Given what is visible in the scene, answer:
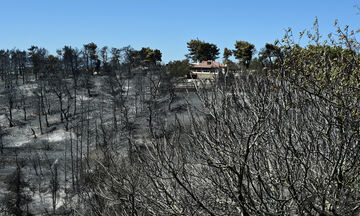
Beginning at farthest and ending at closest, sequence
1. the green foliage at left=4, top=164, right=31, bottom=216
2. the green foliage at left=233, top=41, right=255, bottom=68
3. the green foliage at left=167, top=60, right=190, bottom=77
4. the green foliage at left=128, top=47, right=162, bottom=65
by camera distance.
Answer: the green foliage at left=128, top=47, right=162, bottom=65 < the green foliage at left=233, top=41, right=255, bottom=68 < the green foliage at left=167, top=60, right=190, bottom=77 < the green foliage at left=4, top=164, right=31, bottom=216

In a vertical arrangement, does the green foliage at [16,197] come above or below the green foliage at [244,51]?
below

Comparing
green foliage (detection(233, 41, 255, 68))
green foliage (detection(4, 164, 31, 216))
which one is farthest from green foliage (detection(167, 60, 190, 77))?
green foliage (detection(4, 164, 31, 216))

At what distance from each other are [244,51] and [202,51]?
11.7 metres

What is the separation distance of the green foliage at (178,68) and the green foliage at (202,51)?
583 inches

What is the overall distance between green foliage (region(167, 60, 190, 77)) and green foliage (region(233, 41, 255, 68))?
45.9 ft

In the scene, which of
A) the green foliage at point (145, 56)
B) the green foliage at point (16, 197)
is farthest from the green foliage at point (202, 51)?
the green foliage at point (16, 197)

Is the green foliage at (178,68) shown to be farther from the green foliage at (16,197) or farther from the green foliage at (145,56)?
the green foliage at (16,197)

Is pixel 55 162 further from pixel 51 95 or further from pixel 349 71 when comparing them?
pixel 349 71

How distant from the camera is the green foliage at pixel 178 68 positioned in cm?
6106

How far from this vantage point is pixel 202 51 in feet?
266

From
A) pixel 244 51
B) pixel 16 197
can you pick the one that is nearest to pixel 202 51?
pixel 244 51

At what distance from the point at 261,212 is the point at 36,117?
214 ft

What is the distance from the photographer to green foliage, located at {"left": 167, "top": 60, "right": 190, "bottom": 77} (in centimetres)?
6106

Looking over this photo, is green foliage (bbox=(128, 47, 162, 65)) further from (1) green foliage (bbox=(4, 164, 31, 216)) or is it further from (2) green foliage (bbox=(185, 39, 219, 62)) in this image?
(1) green foliage (bbox=(4, 164, 31, 216))
